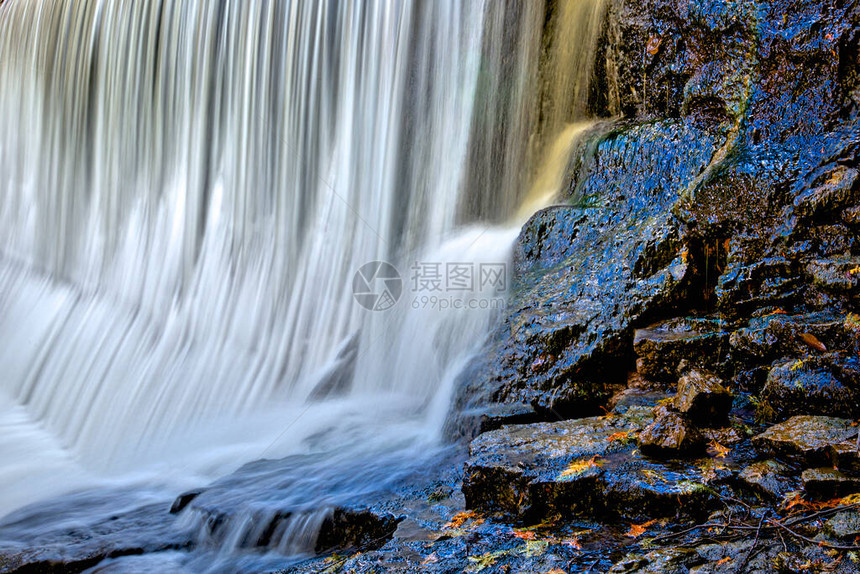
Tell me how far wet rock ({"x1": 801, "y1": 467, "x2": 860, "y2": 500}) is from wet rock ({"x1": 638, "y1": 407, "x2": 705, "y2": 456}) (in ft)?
1.39

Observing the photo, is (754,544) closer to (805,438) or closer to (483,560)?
(805,438)

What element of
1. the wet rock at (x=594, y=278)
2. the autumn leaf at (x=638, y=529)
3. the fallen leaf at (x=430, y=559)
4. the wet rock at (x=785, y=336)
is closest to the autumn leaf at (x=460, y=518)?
the fallen leaf at (x=430, y=559)

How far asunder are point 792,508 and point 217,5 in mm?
7557

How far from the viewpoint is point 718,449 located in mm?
2754

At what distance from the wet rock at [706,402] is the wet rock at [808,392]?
226mm

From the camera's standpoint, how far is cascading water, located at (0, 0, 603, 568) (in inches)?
205

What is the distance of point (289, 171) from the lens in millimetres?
7074

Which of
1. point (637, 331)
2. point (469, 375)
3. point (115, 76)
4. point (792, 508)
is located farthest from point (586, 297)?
point (115, 76)

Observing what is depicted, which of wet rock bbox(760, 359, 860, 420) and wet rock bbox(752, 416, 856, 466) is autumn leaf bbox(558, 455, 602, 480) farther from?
wet rock bbox(760, 359, 860, 420)

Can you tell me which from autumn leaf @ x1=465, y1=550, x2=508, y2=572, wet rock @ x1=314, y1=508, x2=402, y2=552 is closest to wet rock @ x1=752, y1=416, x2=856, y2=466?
autumn leaf @ x1=465, y1=550, x2=508, y2=572

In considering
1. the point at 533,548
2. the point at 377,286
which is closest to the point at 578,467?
the point at 533,548

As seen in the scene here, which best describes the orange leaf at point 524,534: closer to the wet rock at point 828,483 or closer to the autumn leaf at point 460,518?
the autumn leaf at point 460,518

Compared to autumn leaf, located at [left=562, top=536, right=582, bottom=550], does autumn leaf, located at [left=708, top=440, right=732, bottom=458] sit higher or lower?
higher

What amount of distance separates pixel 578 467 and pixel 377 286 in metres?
3.58
